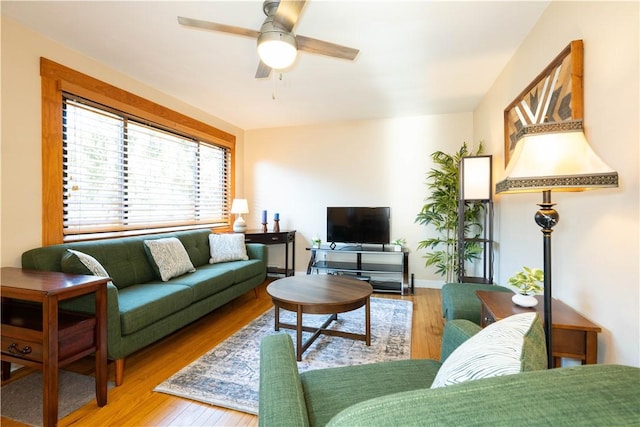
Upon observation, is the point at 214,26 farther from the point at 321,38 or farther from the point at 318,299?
the point at 318,299

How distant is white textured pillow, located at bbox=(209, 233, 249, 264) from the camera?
360 cm

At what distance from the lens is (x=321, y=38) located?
2.34 meters

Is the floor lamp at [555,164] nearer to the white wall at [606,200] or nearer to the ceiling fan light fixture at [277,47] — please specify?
the white wall at [606,200]

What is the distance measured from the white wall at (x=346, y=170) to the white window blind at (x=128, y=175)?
0.96 m

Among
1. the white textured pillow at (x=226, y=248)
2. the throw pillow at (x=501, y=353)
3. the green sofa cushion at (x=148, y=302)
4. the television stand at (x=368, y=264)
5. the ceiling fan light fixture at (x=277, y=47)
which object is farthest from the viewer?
the television stand at (x=368, y=264)

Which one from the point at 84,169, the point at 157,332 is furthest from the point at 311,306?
the point at 84,169

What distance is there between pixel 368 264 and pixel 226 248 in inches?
80.8

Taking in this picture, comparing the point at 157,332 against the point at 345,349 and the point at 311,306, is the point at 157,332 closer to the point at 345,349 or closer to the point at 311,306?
the point at 311,306

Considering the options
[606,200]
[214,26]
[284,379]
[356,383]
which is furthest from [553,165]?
[214,26]

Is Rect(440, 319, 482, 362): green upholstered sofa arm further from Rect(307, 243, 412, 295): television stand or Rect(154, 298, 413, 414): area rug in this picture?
Rect(307, 243, 412, 295): television stand

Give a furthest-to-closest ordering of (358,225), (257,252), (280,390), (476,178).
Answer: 1. (358,225)
2. (257,252)
3. (476,178)
4. (280,390)

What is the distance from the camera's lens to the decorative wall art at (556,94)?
1565 mm

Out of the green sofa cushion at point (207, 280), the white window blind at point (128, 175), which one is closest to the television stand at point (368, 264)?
the green sofa cushion at point (207, 280)

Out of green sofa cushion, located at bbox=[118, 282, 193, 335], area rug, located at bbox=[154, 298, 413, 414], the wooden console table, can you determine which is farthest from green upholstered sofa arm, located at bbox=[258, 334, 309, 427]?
the wooden console table
